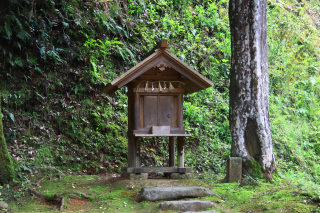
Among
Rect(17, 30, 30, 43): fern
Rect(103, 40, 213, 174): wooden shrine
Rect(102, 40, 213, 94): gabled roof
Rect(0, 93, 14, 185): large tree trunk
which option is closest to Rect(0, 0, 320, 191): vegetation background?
Rect(17, 30, 30, 43): fern

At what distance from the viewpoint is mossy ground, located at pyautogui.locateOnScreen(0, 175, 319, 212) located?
4.74m

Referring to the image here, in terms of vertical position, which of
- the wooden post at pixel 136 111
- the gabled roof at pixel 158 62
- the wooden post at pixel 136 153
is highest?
the gabled roof at pixel 158 62

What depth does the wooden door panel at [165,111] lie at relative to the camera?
664 cm

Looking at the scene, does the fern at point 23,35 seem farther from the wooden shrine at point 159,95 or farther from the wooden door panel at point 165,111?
the wooden door panel at point 165,111

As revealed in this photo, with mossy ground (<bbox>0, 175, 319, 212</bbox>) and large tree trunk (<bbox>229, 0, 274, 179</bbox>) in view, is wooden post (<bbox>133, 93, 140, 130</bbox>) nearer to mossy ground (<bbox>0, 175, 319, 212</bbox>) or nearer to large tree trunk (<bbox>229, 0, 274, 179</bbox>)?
mossy ground (<bbox>0, 175, 319, 212</bbox>)

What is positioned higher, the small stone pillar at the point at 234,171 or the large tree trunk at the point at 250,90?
the large tree trunk at the point at 250,90

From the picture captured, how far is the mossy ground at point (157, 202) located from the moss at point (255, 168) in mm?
394

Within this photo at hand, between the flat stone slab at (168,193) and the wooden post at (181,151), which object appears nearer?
the flat stone slab at (168,193)

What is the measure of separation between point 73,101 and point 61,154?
2.05 m

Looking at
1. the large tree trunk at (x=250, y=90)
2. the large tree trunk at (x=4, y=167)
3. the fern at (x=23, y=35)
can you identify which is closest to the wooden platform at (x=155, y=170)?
the large tree trunk at (x=250, y=90)

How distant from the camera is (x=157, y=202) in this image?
5.10 m

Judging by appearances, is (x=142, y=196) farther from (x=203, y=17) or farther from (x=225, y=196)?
(x=203, y=17)

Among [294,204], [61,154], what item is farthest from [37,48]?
[294,204]

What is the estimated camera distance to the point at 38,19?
970 centimetres
